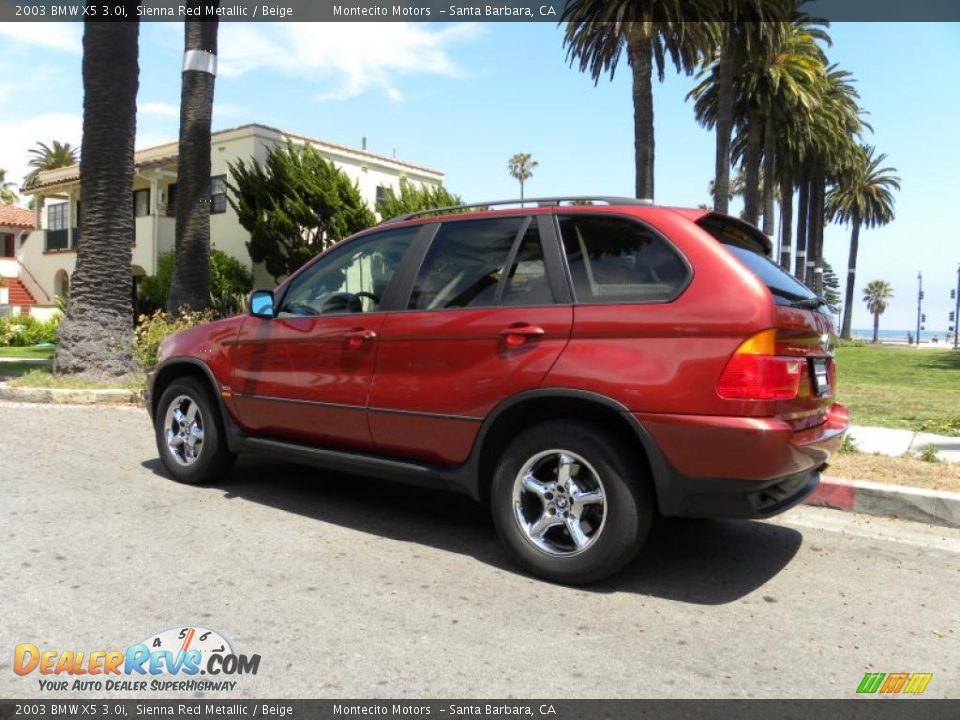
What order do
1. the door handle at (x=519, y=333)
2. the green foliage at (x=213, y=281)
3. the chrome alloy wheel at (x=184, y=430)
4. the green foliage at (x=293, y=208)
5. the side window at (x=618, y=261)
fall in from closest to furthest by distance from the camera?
the side window at (x=618, y=261), the door handle at (x=519, y=333), the chrome alloy wheel at (x=184, y=430), the green foliage at (x=293, y=208), the green foliage at (x=213, y=281)

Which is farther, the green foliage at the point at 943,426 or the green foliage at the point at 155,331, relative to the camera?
the green foliage at the point at 155,331

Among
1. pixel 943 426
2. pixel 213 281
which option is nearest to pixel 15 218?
pixel 213 281

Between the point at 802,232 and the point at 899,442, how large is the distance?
126 ft

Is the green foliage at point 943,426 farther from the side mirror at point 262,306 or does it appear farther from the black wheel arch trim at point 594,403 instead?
the side mirror at point 262,306

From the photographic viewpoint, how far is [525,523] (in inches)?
151

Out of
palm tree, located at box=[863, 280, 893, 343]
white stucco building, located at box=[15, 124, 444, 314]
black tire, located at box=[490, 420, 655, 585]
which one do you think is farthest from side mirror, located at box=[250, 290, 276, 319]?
palm tree, located at box=[863, 280, 893, 343]

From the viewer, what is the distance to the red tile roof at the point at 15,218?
129 ft

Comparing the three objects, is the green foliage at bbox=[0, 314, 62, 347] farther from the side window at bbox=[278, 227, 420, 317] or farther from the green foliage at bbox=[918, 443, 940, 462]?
the green foliage at bbox=[918, 443, 940, 462]

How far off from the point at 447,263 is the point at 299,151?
17095mm

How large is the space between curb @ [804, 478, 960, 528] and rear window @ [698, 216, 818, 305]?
1672mm

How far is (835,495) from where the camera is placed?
5148 millimetres

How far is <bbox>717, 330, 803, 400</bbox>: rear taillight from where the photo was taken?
10.8 feet

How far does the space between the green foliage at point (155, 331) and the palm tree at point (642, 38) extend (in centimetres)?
1068

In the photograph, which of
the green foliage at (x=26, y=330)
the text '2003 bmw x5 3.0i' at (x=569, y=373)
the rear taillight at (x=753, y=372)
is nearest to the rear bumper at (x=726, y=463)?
the text '2003 bmw x5 3.0i' at (x=569, y=373)
